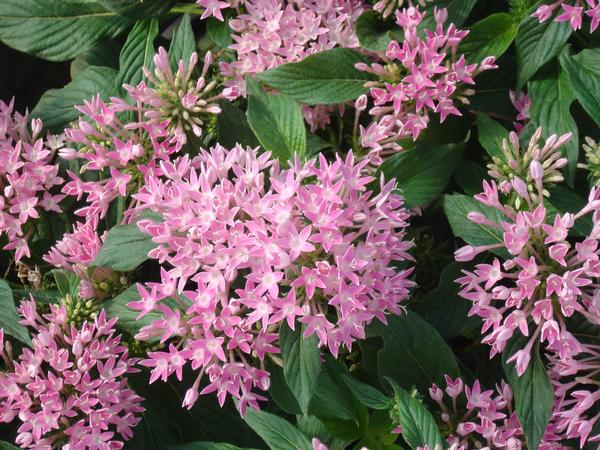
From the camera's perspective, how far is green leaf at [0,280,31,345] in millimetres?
1100

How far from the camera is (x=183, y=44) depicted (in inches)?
48.8

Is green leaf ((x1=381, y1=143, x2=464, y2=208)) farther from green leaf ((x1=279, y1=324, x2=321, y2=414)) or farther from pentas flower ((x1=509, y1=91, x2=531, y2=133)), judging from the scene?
green leaf ((x1=279, y1=324, x2=321, y2=414))

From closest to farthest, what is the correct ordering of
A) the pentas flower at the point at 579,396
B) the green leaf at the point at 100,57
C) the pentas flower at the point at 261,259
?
the pentas flower at the point at 261,259 → the pentas flower at the point at 579,396 → the green leaf at the point at 100,57

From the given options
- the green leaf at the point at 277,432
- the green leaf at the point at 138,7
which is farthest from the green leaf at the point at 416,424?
the green leaf at the point at 138,7

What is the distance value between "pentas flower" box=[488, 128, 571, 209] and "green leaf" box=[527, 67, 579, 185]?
0.06 feet

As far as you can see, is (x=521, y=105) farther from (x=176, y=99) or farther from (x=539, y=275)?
(x=176, y=99)

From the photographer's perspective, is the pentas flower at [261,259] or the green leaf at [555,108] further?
the green leaf at [555,108]

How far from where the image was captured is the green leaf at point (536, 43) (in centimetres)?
118

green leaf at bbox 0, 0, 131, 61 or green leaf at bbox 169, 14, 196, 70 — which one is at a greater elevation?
green leaf at bbox 0, 0, 131, 61

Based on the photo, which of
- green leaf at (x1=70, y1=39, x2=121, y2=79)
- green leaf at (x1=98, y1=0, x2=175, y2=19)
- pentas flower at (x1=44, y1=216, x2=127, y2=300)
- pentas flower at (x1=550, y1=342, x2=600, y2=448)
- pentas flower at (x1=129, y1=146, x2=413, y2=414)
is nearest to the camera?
pentas flower at (x1=129, y1=146, x2=413, y2=414)

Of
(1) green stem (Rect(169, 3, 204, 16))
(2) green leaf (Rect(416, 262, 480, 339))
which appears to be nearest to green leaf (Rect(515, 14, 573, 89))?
(2) green leaf (Rect(416, 262, 480, 339))

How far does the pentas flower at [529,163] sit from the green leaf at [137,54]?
56 centimetres

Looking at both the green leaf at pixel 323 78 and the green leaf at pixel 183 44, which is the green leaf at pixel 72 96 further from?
the green leaf at pixel 323 78

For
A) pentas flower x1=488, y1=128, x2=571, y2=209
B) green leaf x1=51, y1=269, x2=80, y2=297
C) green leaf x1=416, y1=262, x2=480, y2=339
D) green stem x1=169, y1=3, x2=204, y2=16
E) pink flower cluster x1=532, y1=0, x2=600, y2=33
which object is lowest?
green leaf x1=416, y1=262, x2=480, y2=339
